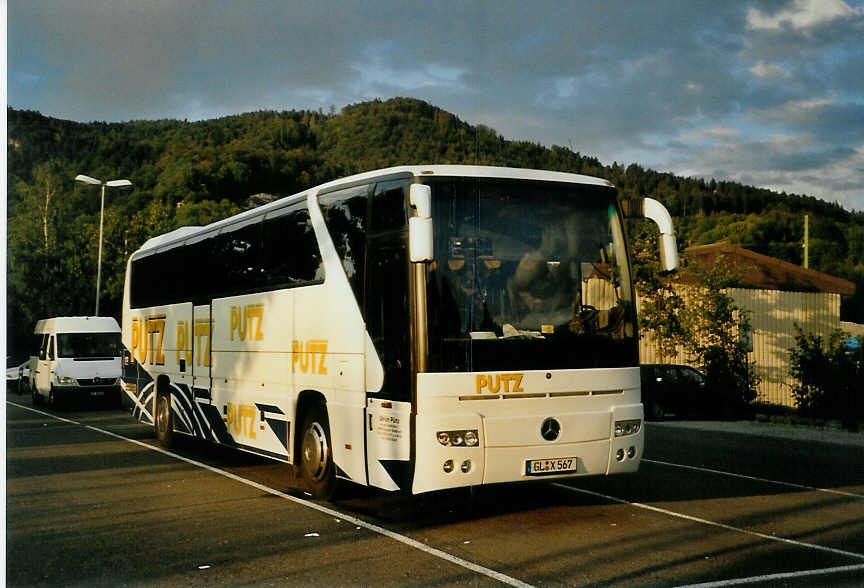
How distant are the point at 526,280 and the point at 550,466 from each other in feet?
5.57

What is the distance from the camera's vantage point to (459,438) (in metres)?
8.51

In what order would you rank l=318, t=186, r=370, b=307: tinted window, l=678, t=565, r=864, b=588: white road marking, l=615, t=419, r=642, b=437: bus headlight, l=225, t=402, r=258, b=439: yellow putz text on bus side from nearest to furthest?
l=678, t=565, r=864, b=588: white road marking < l=615, t=419, r=642, b=437: bus headlight < l=318, t=186, r=370, b=307: tinted window < l=225, t=402, r=258, b=439: yellow putz text on bus side

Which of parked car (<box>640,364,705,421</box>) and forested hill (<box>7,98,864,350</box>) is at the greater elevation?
forested hill (<box>7,98,864,350</box>)

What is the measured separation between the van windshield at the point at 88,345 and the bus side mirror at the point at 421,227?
2118cm

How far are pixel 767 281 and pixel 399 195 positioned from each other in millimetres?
27998

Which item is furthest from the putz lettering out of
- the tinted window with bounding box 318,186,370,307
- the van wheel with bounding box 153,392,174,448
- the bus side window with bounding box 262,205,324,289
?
the van wheel with bounding box 153,392,174,448

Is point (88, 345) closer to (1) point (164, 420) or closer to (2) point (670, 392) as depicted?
(1) point (164, 420)

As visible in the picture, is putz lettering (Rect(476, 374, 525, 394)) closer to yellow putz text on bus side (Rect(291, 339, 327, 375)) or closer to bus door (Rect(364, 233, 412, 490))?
bus door (Rect(364, 233, 412, 490))

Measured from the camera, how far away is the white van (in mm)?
26328

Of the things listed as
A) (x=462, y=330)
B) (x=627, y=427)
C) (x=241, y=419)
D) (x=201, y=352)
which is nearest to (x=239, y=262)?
(x=201, y=352)

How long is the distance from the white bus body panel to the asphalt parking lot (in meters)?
0.54

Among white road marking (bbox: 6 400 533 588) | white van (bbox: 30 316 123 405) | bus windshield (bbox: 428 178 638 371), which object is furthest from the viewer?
white van (bbox: 30 316 123 405)

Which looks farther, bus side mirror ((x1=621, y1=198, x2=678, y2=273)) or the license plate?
bus side mirror ((x1=621, y1=198, x2=678, y2=273))

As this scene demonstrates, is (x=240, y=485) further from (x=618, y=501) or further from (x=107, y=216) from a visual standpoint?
(x=107, y=216)
